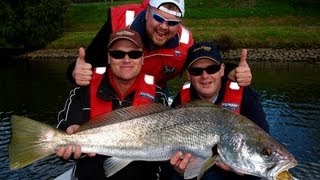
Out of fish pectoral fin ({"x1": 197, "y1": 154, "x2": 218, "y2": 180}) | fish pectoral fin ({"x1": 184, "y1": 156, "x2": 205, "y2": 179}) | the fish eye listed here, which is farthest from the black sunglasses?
the fish eye

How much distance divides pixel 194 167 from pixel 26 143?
174 cm

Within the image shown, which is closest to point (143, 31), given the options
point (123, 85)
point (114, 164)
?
point (123, 85)

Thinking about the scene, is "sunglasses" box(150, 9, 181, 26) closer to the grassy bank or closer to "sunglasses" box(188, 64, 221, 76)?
"sunglasses" box(188, 64, 221, 76)

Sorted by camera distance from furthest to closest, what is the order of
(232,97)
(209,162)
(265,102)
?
(265,102) → (232,97) → (209,162)

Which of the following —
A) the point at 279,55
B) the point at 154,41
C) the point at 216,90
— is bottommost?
the point at 279,55

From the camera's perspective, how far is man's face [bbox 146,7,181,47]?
6.48 meters

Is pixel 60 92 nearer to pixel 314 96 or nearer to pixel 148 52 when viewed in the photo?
pixel 314 96

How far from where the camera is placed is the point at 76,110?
5.64 meters

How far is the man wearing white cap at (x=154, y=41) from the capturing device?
6066 mm

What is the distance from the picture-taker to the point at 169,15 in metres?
6.53

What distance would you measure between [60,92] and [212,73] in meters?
25.2

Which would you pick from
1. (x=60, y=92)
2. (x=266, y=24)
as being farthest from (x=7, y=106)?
(x=266, y=24)

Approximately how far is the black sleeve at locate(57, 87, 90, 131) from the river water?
1036 centimetres

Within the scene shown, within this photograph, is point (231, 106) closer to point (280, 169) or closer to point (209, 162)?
point (209, 162)
